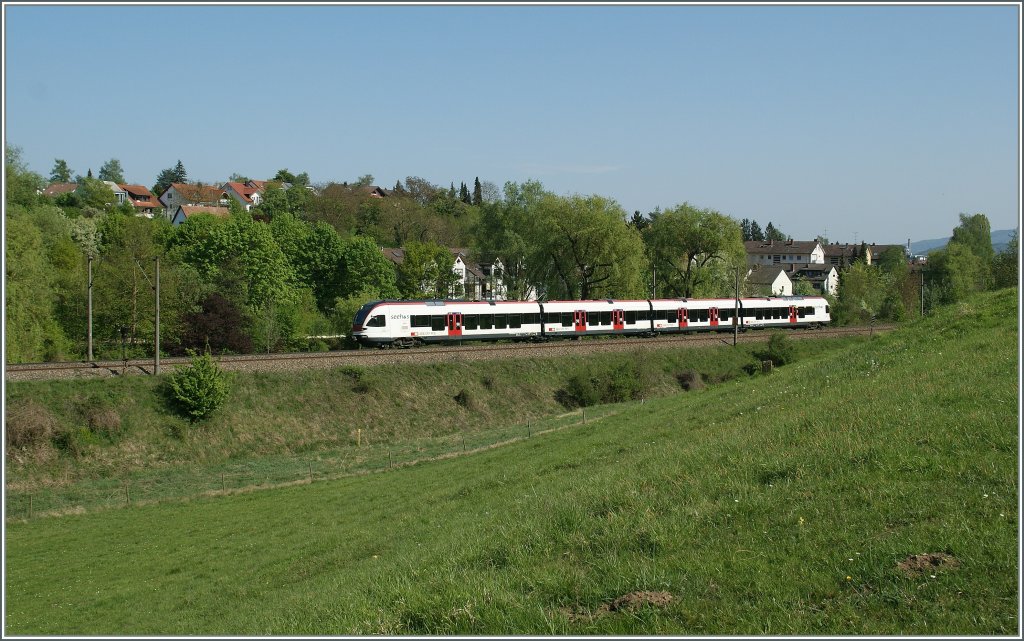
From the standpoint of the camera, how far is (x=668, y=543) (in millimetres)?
11516

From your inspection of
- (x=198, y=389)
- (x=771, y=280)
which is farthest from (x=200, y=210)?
(x=198, y=389)

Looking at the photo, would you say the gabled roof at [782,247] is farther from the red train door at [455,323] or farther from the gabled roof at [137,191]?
the red train door at [455,323]

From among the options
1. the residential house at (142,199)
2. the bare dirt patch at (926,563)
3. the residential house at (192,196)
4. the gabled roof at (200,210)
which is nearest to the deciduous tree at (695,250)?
the gabled roof at (200,210)

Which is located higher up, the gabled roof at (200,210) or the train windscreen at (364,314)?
the gabled roof at (200,210)

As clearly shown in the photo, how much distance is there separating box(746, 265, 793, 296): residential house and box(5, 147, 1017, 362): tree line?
3199 cm

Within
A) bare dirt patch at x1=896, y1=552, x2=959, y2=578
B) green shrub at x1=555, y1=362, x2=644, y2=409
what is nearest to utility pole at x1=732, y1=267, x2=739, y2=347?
green shrub at x1=555, y1=362, x2=644, y2=409

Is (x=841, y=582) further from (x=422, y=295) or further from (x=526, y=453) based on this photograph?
(x=422, y=295)

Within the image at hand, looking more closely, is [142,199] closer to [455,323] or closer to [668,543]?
[455,323]

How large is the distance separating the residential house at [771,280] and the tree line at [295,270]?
1260 inches

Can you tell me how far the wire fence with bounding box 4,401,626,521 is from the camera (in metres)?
29.3

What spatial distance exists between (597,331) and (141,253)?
3917 cm

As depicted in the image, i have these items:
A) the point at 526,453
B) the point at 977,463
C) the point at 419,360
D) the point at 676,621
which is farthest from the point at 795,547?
the point at 419,360

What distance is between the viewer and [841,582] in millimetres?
9641

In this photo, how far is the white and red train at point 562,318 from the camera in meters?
51.1
